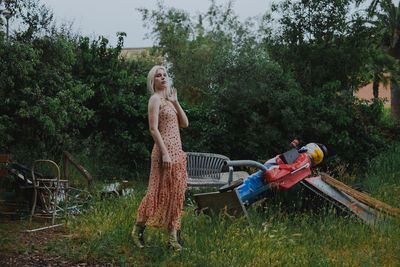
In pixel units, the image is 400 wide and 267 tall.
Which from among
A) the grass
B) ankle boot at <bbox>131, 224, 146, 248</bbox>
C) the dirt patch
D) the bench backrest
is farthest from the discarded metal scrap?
the dirt patch

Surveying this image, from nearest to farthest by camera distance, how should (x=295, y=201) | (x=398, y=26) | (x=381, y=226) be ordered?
(x=381, y=226) < (x=295, y=201) < (x=398, y=26)

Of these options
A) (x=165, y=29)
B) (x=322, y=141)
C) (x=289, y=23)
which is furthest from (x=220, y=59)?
(x=165, y=29)

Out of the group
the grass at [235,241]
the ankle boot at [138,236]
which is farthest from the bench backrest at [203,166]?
the ankle boot at [138,236]

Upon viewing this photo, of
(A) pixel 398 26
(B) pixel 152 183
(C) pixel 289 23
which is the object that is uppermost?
(A) pixel 398 26

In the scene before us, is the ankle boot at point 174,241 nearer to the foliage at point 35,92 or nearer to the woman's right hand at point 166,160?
the woman's right hand at point 166,160

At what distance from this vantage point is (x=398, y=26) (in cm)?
2203

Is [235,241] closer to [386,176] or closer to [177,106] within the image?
[177,106]

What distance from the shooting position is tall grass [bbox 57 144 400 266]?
4.54 meters

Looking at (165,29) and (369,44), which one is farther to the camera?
(165,29)

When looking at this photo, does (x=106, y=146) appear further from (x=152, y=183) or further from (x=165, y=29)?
(x=165, y=29)

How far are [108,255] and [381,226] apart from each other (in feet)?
11.0

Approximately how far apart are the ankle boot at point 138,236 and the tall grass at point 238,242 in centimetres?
8

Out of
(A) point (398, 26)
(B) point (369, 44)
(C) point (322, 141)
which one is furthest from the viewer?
(A) point (398, 26)

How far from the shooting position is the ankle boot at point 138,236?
15.8 feet
